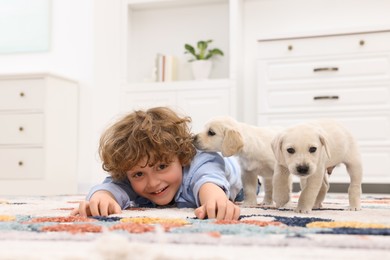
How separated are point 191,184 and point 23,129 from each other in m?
2.21

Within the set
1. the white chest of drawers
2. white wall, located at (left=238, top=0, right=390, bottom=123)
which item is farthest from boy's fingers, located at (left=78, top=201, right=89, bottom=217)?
white wall, located at (left=238, top=0, right=390, bottom=123)

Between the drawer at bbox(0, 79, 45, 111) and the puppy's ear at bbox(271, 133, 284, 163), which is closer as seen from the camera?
the puppy's ear at bbox(271, 133, 284, 163)

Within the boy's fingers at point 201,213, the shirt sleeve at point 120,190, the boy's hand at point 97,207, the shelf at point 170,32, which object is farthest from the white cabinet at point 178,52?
the boy's fingers at point 201,213

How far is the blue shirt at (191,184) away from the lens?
1401mm

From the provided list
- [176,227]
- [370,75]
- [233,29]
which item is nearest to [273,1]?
[233,29]

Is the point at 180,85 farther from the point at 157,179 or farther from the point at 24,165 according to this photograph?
the point at 157,179

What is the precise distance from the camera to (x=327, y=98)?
3.36 metres

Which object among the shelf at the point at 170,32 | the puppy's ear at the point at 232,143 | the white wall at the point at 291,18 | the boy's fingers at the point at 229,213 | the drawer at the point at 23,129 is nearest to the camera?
the boy's fingers at the point at 229,213

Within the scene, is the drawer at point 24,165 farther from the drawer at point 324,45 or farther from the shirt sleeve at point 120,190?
the shirt sleeve at point 120,190

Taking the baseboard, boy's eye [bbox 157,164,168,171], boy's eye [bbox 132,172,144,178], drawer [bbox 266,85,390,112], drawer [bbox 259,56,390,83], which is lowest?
the baseboard

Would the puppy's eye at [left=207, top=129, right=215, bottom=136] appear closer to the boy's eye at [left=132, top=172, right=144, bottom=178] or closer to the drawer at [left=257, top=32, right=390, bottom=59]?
the boy's eye at [left=132, top=172, right=144, bottom=178]

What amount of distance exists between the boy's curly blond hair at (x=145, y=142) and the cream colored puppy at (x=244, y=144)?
6 centimetres

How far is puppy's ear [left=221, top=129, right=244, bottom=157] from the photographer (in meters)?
1.54

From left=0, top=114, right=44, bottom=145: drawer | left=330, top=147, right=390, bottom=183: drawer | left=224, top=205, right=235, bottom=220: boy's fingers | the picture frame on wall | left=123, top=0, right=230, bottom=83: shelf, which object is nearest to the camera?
left=224, top=205, right=235, bottom=220: boy's fingers
